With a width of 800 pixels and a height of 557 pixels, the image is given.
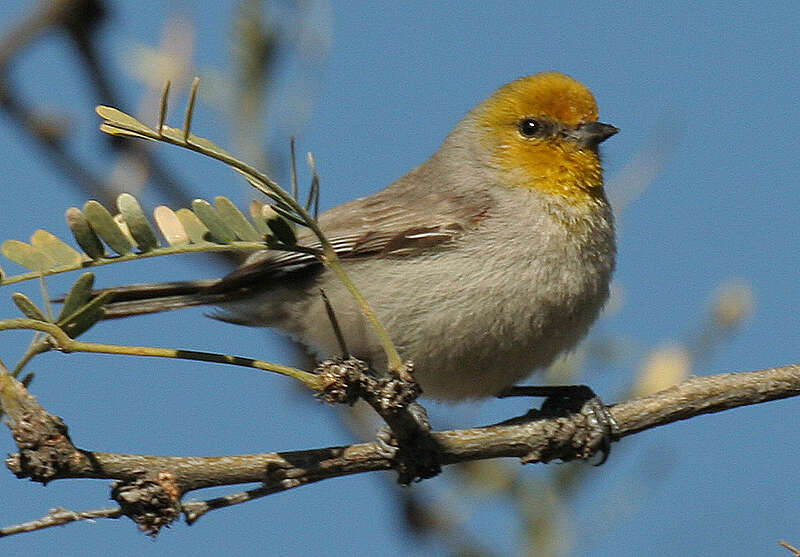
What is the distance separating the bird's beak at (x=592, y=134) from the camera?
4.17 m

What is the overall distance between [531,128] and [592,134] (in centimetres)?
27

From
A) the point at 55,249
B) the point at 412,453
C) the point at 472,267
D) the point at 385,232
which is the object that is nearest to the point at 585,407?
the point at 472,267

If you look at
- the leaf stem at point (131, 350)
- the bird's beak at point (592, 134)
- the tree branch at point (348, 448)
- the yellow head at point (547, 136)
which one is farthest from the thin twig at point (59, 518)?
the bird's beak at point (592, 134)

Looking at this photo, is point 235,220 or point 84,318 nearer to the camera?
point 84,318

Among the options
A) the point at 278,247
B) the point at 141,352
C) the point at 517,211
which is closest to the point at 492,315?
the point at 517,211

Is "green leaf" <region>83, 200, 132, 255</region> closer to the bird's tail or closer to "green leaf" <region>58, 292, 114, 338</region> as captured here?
"green leaf" <region>58, 292, 114, 338</region>

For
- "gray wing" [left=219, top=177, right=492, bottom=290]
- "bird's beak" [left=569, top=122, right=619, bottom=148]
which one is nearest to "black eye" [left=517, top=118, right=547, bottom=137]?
"bird's beak" [left=569, top=122, right=619, bottom=148]

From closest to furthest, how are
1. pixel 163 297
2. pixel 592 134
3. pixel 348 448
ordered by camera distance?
1. pixel 348 448
2. pixel 163 297
3. pixel 592 134

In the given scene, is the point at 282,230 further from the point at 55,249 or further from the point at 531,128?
the point at 531,128

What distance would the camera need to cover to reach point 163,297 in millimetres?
3920

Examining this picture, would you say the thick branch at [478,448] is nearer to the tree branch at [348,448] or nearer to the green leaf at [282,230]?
the tree branch at [348,448]

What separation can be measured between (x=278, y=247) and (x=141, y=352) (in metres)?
0.37

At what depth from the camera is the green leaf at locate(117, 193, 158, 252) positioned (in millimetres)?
2203

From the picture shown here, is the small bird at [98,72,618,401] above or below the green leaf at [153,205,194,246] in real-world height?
above
